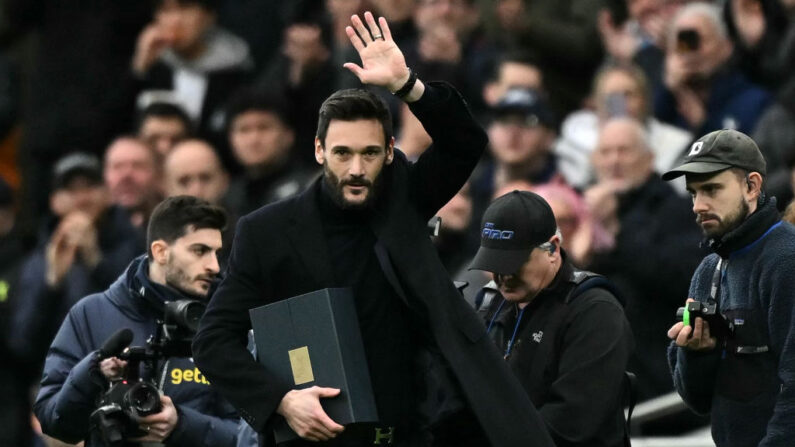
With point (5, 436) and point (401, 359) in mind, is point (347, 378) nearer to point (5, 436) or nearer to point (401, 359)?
point (401, 359)

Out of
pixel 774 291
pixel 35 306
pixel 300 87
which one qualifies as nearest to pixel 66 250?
pixel 35 306

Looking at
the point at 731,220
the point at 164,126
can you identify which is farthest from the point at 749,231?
the point at 164,126

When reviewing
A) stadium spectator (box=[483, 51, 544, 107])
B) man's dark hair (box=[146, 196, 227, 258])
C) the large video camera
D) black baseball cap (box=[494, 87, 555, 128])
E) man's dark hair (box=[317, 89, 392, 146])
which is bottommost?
the large video camera

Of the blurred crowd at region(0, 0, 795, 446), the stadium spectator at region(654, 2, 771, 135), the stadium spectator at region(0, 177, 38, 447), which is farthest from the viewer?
the stadium spectator at region(0, 177, 38, 447)

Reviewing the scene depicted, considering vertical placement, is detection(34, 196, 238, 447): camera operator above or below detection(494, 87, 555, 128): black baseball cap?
below

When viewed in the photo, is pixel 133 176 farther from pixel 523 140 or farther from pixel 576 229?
pixel 576 229

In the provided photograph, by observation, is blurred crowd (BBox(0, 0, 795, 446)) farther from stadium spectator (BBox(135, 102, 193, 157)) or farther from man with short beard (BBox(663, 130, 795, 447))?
man with short beard (BBox(663, 130, 795, 447))

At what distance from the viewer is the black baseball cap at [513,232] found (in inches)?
281

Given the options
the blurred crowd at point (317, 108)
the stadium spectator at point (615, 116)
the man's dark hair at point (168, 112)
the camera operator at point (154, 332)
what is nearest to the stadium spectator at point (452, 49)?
the blurred crowd at point (317, 108)

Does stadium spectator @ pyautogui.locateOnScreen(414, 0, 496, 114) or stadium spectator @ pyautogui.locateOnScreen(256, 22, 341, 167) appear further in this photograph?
stadium spectator @ pyautogui.locateOnScreen(256, 22, 341, 167)

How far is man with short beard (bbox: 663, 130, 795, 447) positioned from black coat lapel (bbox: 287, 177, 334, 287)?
4.17 feet

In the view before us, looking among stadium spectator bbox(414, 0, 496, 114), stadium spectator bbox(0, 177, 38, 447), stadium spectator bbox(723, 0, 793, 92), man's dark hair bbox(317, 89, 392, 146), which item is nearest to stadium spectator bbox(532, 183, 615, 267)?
stadium spectator bbox(723, 0, 793, 92)

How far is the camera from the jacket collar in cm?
662

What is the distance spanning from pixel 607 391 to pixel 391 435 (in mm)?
899
